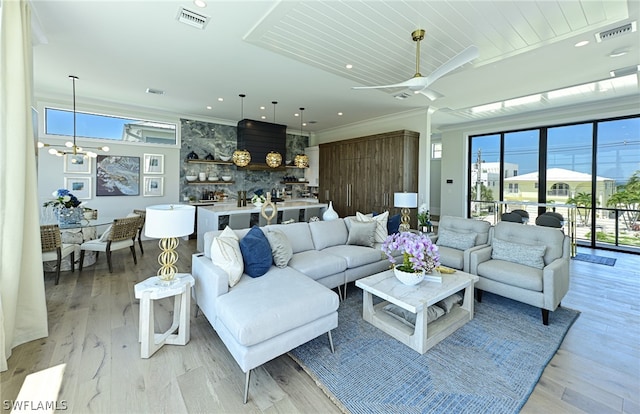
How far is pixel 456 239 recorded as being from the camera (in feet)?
13.0

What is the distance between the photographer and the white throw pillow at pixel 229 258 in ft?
8.13

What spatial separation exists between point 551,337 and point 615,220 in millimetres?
5434

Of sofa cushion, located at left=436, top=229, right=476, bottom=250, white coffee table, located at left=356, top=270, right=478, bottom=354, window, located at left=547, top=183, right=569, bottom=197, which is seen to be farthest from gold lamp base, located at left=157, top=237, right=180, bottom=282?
window, located at left=547, top=183, right=569, bottom=197

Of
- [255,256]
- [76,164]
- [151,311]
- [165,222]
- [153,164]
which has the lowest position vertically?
[151,311]

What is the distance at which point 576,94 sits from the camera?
5.27 m

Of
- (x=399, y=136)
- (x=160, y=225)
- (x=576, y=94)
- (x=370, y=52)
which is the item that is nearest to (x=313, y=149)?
(x=399, y=136)

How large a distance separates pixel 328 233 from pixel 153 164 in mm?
5235

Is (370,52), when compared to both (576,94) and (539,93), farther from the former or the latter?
(576,94)

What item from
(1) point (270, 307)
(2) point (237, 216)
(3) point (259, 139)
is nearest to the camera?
(1) point (270, 307)

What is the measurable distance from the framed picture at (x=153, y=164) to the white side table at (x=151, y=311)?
5179 mm

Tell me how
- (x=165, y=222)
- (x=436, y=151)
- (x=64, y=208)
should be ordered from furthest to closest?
(x=436, y=151), (x=64, y=208), (x=165, y=222)

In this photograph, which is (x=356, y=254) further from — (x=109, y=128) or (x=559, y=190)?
(x=109, y=128)

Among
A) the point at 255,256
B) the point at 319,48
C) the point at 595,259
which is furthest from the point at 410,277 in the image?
the point at 595,259

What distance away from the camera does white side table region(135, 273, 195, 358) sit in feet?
7.25
